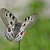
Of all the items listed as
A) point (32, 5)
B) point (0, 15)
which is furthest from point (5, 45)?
point (0, 15)

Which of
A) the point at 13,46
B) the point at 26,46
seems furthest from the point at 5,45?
Answer: the point at 26,46

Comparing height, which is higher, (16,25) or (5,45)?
(16,25)

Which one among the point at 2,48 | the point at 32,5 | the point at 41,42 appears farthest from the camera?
the point at 32,5

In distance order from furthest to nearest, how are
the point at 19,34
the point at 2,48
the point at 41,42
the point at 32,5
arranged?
the point at 32,5 < the point at 41,42 < the point at 2,48 < the point at 19,34

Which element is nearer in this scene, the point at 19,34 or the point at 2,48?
the point at 19,34

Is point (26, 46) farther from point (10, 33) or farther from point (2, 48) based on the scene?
point (10, 33)

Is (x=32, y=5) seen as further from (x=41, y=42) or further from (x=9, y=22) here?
(x=9, y=22)
